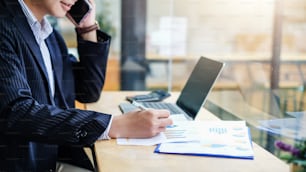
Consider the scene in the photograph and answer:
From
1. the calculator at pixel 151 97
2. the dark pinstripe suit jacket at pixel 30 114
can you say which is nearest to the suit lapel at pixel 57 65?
the dark pinstripe suit jacket at pixel 30 114

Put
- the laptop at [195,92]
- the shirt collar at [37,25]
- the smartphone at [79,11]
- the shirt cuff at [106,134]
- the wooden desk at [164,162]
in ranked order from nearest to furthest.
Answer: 1. the wooden desk at [164,162]
2. the shirt cuff at [106,134]
3. the shirt collar at [37,25]
4. the laptop at [195,92]
5. the smartphone at [79,11]

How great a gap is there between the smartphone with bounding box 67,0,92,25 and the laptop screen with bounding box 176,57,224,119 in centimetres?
39

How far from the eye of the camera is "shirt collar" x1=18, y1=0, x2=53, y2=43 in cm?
97

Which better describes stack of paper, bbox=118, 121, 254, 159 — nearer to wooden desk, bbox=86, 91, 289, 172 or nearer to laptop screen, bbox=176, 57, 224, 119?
wooden desk, bbox=86, 91, 289, 172

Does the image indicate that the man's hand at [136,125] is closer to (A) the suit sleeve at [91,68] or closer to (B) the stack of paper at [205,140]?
(B) the stack of paper at [205,140]

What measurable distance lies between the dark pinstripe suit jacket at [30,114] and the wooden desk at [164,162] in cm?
6

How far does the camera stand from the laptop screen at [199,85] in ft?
3.61

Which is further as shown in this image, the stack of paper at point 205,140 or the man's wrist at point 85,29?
the man's wrist at point 85,29

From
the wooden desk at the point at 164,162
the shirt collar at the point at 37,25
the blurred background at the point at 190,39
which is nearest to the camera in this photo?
the wooden desk at the point at 164,162

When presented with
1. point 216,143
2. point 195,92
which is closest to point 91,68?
point 195,92

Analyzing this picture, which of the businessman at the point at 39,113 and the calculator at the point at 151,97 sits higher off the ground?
the businessman at the point at 39,113

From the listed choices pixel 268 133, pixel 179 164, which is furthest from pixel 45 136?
pixel 268 133

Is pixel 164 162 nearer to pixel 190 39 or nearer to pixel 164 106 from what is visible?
pixel 164 106

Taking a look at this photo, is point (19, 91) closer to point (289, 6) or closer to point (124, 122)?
point (124, 122)
